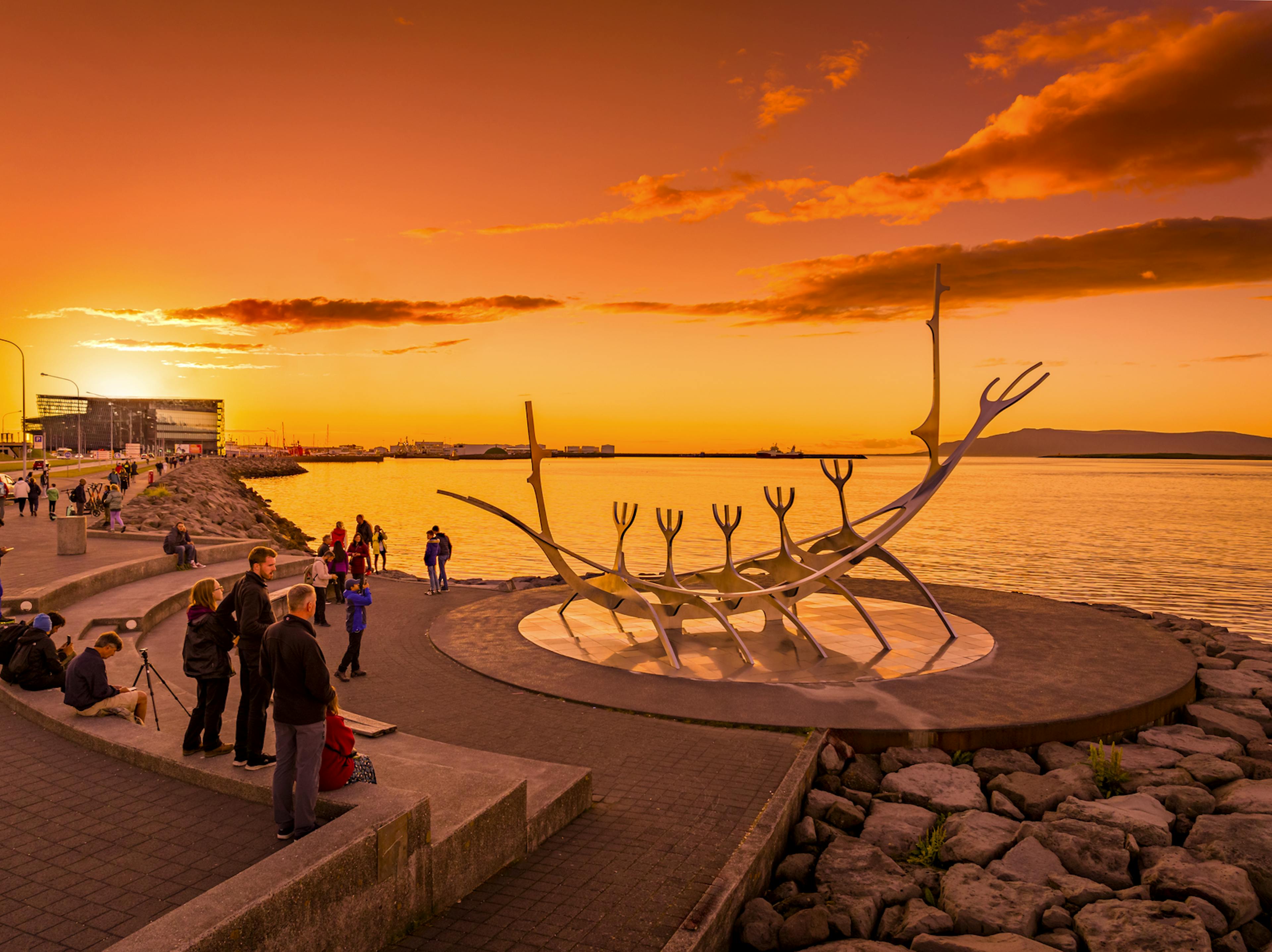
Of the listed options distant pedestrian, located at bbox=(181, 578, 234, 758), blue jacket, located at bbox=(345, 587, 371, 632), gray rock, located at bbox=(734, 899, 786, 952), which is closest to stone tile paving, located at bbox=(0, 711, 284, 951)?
distant pedestrian, located at bbox=(181, 578, 234, 758)

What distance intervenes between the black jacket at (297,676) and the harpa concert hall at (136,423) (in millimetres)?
169745

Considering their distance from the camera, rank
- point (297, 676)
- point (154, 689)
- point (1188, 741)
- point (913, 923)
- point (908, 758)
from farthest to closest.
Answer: point (154, 689) < point (1188, 741) < point (908, 758) < point (913, 923) < point (297, 676)

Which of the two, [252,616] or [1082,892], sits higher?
[252,616]

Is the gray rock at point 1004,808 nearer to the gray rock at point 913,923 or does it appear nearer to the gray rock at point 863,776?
the gray rock at point 863,776

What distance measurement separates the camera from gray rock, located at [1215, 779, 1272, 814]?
7.46 m

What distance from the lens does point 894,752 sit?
8.34m

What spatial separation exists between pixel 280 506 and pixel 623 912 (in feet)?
249

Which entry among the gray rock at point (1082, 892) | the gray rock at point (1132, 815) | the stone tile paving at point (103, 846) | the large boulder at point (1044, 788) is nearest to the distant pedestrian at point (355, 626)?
the stone tile paving at point (103, 846)

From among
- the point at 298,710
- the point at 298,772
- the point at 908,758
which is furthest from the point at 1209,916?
the point at 298,710

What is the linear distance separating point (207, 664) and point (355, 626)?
4.45 m

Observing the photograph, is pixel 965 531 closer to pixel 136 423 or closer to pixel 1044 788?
pixel 1044 788

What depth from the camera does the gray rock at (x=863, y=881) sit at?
567cm

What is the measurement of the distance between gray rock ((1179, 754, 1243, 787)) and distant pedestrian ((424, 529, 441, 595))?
1401cm

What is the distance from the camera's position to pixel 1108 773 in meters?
8.15
